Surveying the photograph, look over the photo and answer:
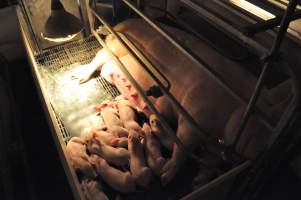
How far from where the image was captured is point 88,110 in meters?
2.01

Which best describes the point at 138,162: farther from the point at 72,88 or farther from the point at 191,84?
the point at 72,88

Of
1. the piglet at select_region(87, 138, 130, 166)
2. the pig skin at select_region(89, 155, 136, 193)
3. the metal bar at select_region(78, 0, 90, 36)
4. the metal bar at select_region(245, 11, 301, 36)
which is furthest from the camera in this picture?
the metal bar at select_region(78, 0, 90, 36)

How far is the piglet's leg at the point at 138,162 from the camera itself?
1.51 metres

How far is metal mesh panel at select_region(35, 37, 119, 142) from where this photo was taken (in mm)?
1926

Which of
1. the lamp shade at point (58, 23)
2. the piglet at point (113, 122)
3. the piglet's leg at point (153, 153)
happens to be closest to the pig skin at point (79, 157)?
the piglet at point (113, 122)

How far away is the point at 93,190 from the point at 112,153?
0.23 m

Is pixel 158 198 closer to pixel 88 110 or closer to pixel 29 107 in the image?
pixel 88 110

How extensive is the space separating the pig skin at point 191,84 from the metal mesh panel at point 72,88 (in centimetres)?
22

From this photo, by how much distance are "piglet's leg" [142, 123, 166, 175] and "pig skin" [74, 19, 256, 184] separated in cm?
4

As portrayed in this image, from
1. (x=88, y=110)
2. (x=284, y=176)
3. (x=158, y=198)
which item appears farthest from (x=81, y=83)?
(x=284, y=176)

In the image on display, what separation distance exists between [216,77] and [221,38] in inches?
51.4

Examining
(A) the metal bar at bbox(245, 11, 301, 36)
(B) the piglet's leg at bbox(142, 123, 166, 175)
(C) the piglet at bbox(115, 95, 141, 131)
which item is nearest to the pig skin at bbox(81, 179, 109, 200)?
(B) the piglet's leg at bbox(142, 123, 166, 175)

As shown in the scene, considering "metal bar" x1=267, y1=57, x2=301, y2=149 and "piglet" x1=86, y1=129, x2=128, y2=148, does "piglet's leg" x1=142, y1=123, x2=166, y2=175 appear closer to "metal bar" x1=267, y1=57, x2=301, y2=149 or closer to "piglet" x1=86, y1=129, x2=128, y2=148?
"piglet" x1=86, y1=129, x2=128, y2=148

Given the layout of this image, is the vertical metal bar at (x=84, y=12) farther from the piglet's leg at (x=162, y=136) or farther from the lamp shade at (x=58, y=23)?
the piglet's leg at (x=162, y=136)
